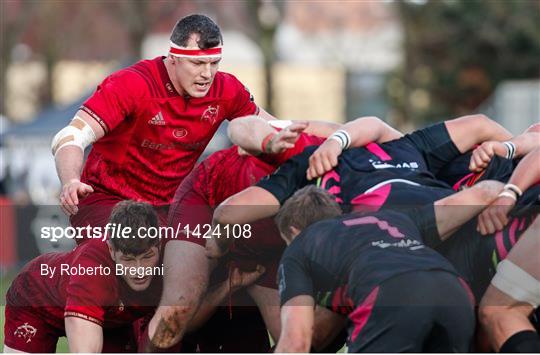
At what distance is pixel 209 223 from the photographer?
6.45 metres

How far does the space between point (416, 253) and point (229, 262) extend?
1.61 meters

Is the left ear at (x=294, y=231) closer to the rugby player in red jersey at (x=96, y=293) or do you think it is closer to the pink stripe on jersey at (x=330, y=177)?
the pink stripe on jersey at (x=330, y=177)

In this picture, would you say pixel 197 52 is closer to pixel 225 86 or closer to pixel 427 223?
pixel 225 86

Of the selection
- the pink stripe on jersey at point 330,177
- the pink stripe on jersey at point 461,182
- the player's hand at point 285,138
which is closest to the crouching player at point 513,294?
the pink stripe on jersey at point 461,182

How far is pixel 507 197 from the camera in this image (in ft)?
18.7

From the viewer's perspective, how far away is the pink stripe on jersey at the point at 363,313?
5.14 metres

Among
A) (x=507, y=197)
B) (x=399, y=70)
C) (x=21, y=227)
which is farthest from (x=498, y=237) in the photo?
(x=399, y=70)

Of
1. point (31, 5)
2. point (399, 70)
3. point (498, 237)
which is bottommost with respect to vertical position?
point (399, 70)

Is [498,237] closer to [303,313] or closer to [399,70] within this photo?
[303,313]

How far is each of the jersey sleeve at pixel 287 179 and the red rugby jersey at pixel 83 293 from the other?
83 centimetres

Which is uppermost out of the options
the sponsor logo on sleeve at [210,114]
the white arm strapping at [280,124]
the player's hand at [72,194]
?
the white arm strapping at [280,124]

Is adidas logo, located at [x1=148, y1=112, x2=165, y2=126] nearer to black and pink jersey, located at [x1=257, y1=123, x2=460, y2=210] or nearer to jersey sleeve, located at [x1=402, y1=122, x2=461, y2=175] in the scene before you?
black and pink jersey, located at [x1=257, y1=123, x2=460, y2=210]

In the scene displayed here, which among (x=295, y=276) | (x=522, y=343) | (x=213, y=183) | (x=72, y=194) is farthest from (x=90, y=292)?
(x=522, y=343)

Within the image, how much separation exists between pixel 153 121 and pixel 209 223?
2.49 ft
